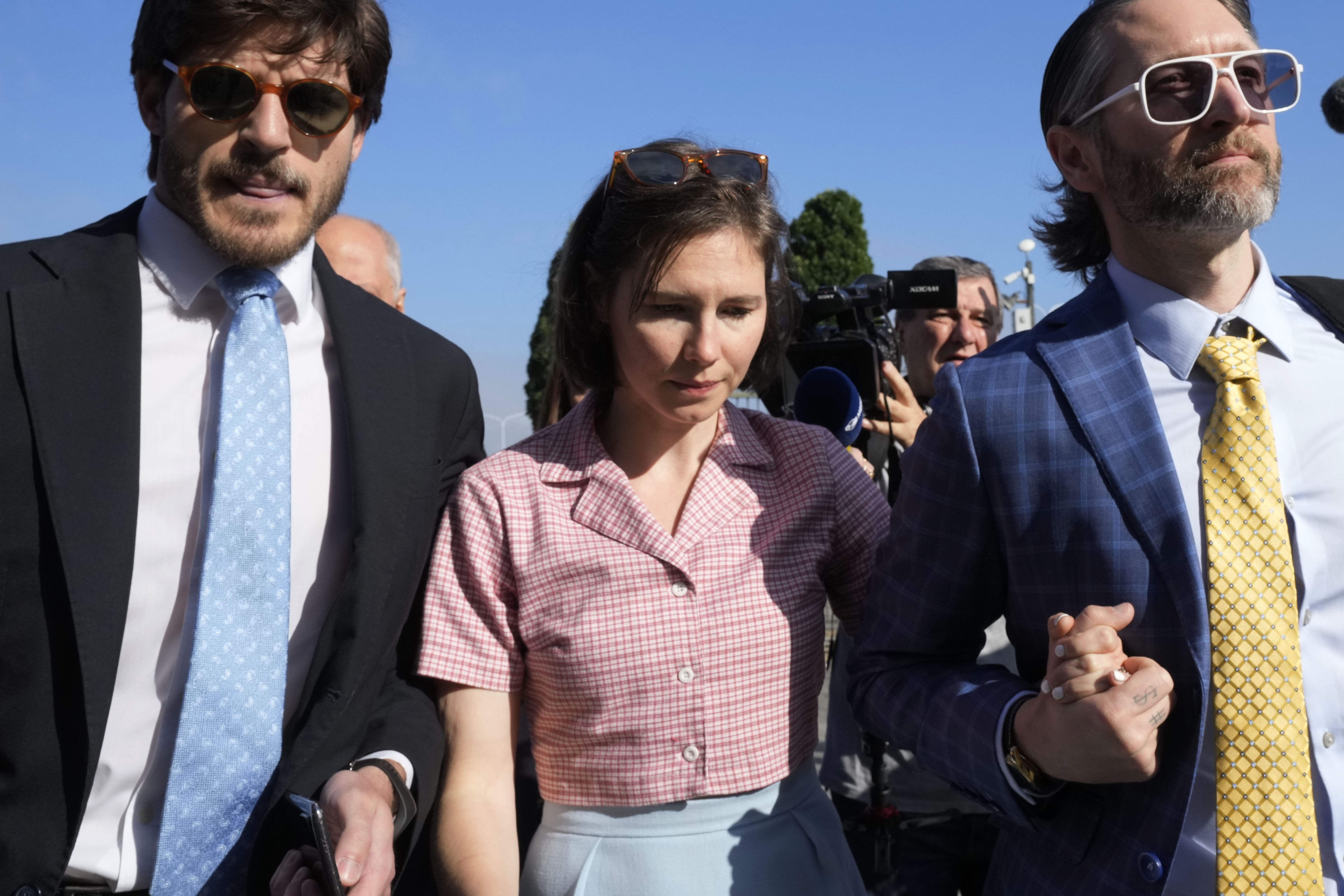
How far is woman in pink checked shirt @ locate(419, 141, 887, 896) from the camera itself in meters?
2.02

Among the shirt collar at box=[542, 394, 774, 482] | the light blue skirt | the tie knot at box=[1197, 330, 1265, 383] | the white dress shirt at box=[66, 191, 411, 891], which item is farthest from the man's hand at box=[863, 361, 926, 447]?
the white dress shirt at box=[66, 191, 411, 891]

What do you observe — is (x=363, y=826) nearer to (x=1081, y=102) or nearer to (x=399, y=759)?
(x=399, y=759)

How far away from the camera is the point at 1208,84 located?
79.1 inches

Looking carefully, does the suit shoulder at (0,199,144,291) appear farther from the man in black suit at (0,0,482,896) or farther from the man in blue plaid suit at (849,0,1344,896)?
the man in blue plaid suit at (849,0,1344,896)

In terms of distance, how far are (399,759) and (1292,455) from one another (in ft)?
5.27

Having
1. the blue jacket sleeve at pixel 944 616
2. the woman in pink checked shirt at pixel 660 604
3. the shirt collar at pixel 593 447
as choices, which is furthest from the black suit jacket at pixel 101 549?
the blue jacket sleeve at pixel 944 616

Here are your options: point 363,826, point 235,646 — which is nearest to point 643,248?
point 235,646

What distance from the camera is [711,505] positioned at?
2.17 meters

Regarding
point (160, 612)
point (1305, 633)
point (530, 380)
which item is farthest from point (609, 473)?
point (530, 380)

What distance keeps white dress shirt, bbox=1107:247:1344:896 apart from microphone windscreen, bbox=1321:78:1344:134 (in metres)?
0.30

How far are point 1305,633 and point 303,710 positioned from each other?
170 cm

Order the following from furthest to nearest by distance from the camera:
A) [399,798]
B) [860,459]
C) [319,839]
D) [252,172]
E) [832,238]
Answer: [832,238]
[860,459]
[252,172]
[399,798]
[319,839]

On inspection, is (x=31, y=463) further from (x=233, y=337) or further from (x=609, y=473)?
(x=609, y=473)

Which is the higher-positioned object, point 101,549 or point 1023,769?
point 101,549
